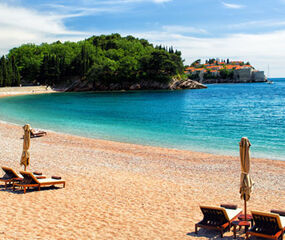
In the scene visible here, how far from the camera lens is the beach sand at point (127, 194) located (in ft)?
26.2

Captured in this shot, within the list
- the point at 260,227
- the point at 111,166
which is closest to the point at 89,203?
the point at 260,227

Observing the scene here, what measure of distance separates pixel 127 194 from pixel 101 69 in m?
101

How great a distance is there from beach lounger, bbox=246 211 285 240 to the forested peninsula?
329 feet

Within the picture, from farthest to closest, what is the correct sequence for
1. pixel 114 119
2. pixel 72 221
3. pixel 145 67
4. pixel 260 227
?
pixel 145 67 → pixel 114 119 → pixel 72 221 → pixel 260 227

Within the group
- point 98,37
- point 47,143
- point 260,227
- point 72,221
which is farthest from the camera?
point 98,37

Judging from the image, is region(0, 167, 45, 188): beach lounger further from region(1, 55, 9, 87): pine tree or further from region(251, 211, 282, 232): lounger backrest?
region(1, 55, 9, 87): pine tree

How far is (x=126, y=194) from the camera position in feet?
36.7

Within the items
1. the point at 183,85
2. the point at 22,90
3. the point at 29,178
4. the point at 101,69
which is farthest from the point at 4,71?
the point at 29,178

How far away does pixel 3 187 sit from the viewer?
11.7 m

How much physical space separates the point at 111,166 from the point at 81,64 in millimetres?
100213

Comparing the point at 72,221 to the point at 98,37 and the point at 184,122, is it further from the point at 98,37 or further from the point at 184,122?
the point at 98,37

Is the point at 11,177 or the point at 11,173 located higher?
the point at 11,173

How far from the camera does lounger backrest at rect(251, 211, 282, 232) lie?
23.4 feet

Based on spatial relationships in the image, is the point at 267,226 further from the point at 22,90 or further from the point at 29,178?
the point at 22,90
